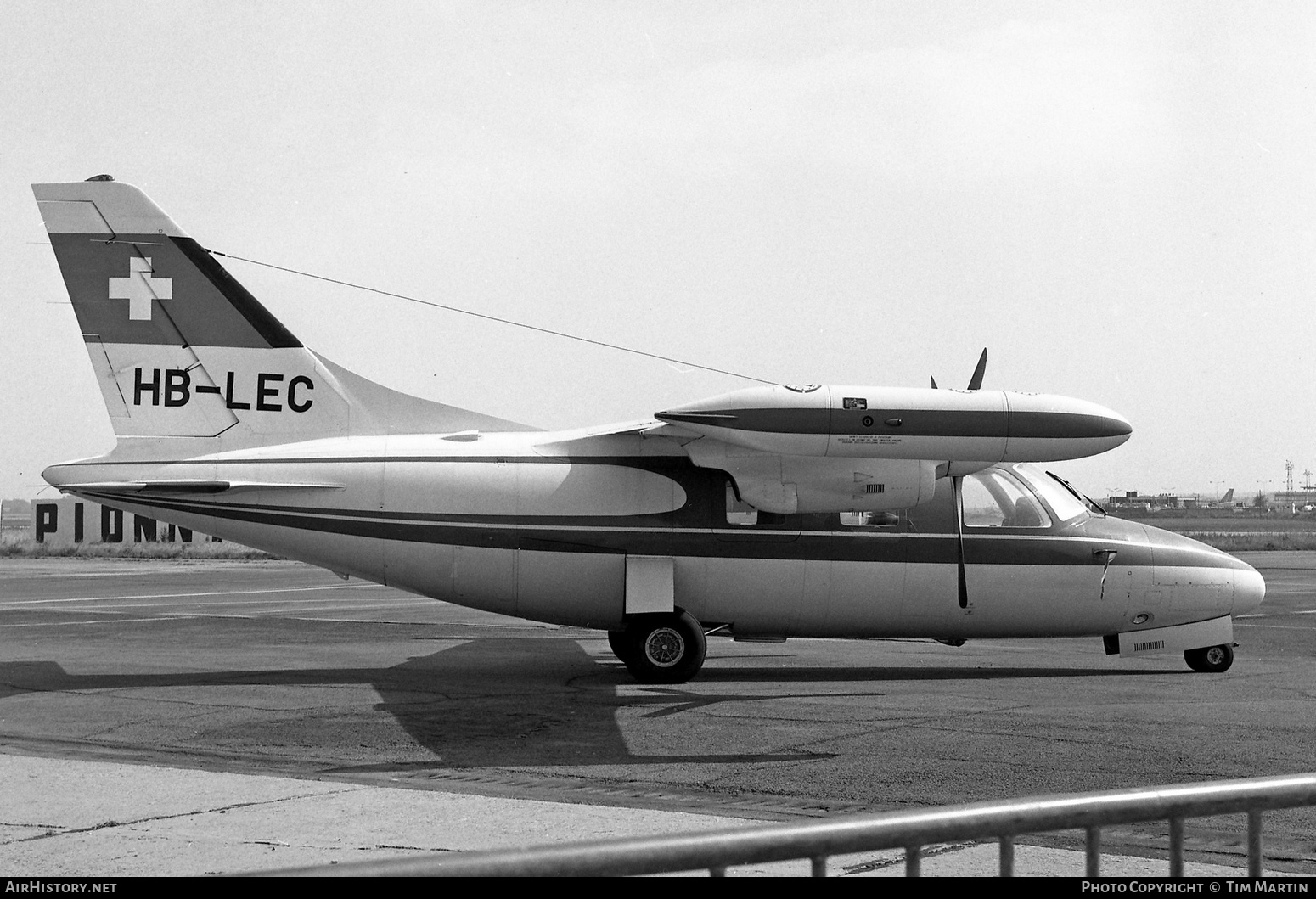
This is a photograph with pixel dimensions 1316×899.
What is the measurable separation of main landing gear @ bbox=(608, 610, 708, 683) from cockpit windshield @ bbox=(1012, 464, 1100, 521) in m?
4.87

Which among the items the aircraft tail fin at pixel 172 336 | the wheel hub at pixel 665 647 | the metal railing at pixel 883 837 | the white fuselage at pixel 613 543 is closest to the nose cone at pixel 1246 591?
the white fuselage at pixel 613 543

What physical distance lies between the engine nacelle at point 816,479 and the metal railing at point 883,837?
1086cm

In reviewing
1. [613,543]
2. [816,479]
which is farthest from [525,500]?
[816,479]

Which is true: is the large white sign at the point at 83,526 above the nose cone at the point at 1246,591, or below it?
below

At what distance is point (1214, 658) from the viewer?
53.4 feet

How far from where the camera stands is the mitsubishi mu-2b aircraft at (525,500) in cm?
1457

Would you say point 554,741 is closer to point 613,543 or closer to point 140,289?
point 613,543

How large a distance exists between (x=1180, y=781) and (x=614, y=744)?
14.2 ft

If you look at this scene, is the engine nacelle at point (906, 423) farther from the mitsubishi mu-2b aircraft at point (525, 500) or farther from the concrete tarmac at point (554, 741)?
the concrete tarmac at point (554, 741)

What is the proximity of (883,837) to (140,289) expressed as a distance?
1360cm

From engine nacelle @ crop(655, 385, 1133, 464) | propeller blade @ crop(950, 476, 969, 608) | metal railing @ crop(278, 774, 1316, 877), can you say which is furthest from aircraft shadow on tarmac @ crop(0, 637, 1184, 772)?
metal railing @ crop(278, 774, 1316, 877)

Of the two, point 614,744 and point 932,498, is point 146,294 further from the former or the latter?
point 932,498

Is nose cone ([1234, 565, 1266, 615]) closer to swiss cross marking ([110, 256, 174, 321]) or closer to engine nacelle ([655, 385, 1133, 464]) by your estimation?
engine nacelle ([655, 385, 1133, 464])

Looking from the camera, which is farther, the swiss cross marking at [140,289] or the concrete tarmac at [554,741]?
the swiss cross marking at [140,289]
